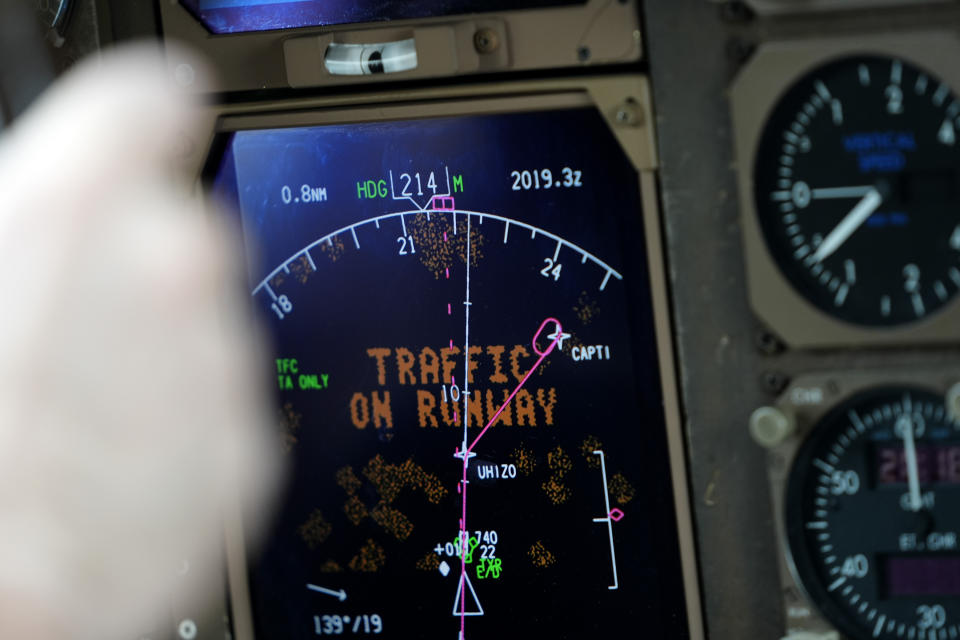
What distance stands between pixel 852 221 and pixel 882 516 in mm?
445

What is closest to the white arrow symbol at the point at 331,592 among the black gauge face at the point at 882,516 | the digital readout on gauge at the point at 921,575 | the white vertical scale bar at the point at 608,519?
the white vertical scale bar at the point at 608,519

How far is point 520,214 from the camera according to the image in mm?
2232

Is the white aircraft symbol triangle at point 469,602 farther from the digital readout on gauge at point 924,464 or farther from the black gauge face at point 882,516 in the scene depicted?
the digital readout on gauge at point 924,464

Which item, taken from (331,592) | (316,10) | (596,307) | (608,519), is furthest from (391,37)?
(331,592)

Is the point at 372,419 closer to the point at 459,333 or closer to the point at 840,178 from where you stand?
the point at 459,333

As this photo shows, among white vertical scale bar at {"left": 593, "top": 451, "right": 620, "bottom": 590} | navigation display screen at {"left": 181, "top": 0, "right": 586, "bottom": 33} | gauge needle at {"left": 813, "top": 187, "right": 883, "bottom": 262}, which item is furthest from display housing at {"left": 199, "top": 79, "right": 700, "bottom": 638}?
gauge needle at {"left": 813, "top": 187, "right": 883, "bottom": 262}

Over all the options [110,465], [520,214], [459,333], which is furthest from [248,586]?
[520,214]

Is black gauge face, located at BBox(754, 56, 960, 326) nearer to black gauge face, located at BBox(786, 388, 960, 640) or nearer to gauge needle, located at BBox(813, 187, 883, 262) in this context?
gauge needle, located at BBox(813, 187, 883, 262)

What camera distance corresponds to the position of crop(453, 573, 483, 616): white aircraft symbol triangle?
2.34 m

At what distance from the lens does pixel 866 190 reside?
201 cm

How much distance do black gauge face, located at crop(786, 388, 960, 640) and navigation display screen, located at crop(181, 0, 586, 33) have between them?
789 millimetres

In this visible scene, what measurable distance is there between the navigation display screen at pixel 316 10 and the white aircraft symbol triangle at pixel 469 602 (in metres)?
0.93

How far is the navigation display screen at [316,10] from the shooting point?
7.07 ft

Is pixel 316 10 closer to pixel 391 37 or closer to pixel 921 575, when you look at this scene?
pixel 391 37
